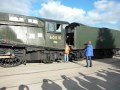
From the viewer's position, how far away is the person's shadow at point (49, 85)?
A: 28.5 feet

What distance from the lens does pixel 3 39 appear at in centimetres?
1535

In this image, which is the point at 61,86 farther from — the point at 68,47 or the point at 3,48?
the point at 68,47

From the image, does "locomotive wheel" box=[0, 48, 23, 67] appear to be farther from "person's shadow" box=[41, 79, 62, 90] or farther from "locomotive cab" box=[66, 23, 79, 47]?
"locomotive cab" box=[66, 23, 79, 47]

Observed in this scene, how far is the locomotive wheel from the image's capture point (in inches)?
583

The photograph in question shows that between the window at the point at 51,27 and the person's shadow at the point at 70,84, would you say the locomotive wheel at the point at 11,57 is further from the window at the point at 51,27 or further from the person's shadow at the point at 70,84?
the person's shadow at the point at 70,84

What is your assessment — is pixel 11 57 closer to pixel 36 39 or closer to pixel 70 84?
pixel 36 39

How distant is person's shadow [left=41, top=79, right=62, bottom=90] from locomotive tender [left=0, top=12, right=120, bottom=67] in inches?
225

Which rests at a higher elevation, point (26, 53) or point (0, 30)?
point (0, 30)

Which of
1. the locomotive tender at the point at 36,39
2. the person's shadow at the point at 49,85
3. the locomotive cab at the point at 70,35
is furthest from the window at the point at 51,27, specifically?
the person's shadow at the point at 49,85

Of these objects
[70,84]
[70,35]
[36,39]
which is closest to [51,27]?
[36,39]

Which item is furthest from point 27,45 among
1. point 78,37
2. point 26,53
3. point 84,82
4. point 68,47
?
point 84,82

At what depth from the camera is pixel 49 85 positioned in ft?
30.3

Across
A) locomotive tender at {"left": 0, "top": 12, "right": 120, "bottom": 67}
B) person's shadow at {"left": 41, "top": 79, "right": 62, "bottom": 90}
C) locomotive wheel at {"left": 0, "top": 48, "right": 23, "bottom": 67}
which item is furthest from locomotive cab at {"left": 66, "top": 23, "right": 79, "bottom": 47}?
person's shadow at {"left": 41, "top": 79, "right": 62, "bottom": 90}

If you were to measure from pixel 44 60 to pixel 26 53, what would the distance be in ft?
5.46
